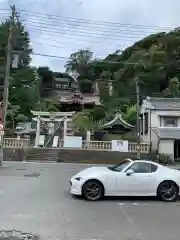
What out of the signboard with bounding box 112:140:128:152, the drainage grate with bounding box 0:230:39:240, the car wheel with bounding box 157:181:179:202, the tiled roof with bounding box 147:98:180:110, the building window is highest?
the tiled roof with bounding box 147:98:180:110

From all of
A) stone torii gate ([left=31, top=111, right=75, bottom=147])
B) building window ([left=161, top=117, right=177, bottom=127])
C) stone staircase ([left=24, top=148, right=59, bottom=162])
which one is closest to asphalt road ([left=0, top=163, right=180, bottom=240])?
stone staircase ([left=24, top=148, right=59, bottom=162])

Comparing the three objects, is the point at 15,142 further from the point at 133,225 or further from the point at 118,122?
the point at 133,225

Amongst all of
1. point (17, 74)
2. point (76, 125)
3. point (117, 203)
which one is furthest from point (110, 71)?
point (117, 203)

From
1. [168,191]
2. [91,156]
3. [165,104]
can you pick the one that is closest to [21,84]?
[165,104]

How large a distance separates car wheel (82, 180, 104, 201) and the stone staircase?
70.8ft

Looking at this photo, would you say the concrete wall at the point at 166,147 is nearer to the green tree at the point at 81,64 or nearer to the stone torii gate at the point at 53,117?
the stone torii gate at the point at 53,117

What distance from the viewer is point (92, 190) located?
10891 mm

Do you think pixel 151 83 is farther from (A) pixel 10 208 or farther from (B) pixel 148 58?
(A) pixel 10 208

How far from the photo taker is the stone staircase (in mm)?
32281

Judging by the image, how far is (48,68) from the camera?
300 feet

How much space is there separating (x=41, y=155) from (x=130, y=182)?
22.9 m

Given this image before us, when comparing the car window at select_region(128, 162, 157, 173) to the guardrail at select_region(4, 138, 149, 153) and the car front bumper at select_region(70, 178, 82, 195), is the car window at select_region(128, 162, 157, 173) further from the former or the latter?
the guardrail at select_region(4, 138, 149, 153)

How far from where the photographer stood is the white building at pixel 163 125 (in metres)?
35.7

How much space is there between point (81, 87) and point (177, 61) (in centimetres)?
3179
